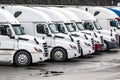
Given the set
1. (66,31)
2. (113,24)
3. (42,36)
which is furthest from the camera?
(113,24)

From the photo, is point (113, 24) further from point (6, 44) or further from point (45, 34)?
point (6, 44)

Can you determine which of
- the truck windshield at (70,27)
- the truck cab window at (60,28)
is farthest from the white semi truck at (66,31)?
the truck windshield at (70,27)

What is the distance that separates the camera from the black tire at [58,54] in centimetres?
2127

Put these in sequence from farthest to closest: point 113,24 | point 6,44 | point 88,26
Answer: point 113,24 → point 88,26 → point 6,44

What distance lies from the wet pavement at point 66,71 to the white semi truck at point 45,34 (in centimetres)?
49

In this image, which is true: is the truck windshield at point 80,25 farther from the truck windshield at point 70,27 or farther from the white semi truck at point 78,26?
the truck windshield at point 70,27

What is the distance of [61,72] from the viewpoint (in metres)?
17.0

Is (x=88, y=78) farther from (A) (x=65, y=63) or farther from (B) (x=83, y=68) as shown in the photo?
(A) (x=65, y=63)

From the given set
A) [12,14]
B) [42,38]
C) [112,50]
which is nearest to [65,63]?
[42,38]

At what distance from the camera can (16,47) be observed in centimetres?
1908

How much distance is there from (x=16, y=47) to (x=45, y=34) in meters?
2.68

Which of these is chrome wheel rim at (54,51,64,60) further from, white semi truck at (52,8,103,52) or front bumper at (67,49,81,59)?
white semi truck at (52,8,103,52)

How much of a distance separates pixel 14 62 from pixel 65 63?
105 inches

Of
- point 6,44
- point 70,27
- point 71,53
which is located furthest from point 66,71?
point 70,27
